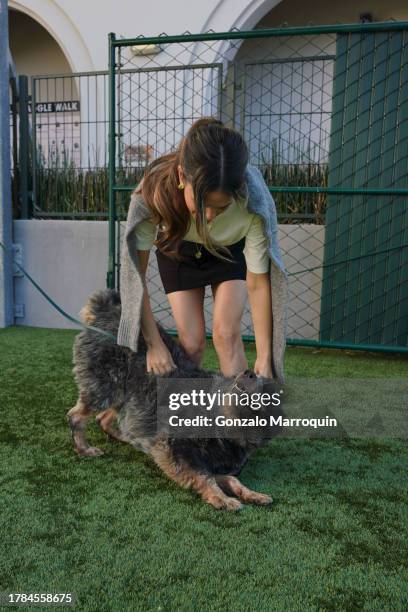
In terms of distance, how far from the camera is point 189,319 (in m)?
2.53

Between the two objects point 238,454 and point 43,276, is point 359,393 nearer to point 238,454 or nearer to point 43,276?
point 238,454

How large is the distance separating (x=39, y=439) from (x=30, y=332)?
2416 millimetres

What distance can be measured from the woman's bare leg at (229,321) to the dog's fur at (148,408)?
244 millimetres

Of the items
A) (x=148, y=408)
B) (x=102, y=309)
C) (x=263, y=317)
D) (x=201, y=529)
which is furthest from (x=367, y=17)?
(x=201, y=529)

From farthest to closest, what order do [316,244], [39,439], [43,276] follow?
[43,276] < [316,244] < [39,439]

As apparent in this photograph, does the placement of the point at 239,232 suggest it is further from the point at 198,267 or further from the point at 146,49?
the point at 146,49

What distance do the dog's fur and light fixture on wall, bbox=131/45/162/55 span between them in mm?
5208

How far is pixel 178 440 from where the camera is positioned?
1998 millimetres

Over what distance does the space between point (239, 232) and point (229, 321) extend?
1.44 ft

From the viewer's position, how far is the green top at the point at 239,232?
212 centimetres

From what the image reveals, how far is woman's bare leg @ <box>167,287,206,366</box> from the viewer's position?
251cm

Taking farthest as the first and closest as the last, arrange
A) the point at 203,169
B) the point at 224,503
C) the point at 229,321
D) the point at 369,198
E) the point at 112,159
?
1. the point at 112,159
2. the point at 369,198
3. the point at 229,321
4. the point at 224,503
5. the point at 203,169

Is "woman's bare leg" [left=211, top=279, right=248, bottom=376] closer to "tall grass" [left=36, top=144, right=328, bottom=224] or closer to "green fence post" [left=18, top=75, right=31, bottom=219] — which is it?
"tall grass" [left=36, top=144, right=328, bottom=224]

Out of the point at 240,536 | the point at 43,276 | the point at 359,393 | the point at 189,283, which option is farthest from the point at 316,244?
the point at 240,536
